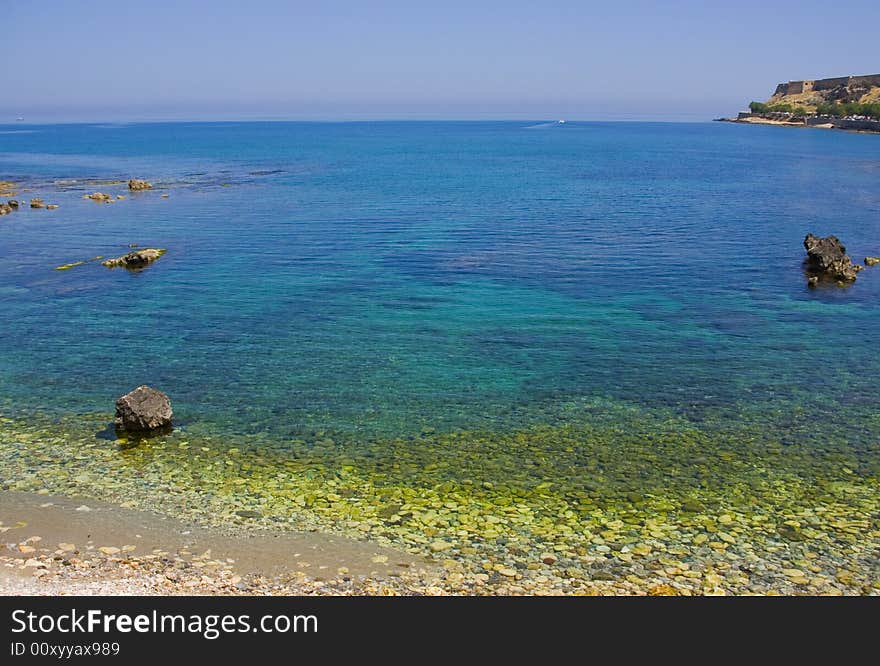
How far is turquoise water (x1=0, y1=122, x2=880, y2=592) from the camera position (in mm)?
29797

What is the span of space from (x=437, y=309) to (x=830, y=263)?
2936 cm

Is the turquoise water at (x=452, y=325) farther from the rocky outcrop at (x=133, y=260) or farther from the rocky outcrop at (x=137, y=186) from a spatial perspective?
the rocky outcrop at (x=137, y=186)

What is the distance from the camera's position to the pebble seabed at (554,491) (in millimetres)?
19828

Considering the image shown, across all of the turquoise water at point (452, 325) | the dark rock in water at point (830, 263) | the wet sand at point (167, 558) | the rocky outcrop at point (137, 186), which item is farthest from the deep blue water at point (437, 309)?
the rocky outcrop at point (137, 186)

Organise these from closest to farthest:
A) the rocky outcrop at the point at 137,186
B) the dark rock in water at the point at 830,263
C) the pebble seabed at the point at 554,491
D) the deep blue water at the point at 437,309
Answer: the pebble seabed at the point at 554,491 < the deep blue water at the point at 437,309 < the dark rock in water at the point at 830,263 < the rocky outcrop at the point at 137,186

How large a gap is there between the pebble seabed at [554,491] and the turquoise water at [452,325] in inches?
11.6

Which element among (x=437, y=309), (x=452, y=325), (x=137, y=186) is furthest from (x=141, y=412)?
(x=137, y=186)

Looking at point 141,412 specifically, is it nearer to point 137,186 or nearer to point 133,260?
point 133,260

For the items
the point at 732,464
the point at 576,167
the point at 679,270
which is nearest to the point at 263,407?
the point at 732,464

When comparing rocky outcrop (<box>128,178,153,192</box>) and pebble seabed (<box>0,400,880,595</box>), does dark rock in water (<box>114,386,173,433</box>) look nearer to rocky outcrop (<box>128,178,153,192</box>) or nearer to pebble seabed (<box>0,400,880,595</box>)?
pebble seabed (<box>0,400,880,595</box>)

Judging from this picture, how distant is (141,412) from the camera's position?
2847cm

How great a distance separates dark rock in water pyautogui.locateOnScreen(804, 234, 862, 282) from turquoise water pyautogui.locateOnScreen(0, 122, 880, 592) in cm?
150

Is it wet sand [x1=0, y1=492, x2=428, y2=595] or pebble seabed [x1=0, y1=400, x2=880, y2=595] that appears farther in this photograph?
pebble seabed [x1=0, y1=400, x2=880, y2=595]

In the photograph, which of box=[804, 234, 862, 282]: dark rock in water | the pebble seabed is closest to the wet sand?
the pebble seabed
